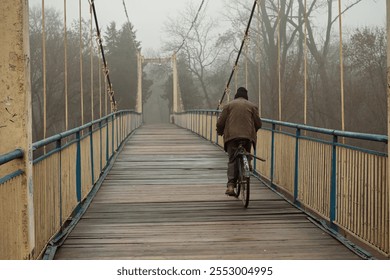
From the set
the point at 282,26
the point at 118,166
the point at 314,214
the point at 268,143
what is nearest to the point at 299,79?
the point at 282,26

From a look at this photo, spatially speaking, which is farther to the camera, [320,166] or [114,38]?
[114,38]

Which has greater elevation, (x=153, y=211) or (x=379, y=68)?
(x=379, y=68)

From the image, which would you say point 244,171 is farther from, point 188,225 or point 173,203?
point 188,225

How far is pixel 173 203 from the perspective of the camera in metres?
Result: 7.39

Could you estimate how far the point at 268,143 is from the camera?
29.8ft

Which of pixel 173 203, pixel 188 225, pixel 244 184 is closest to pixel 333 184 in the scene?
pixel 188 225

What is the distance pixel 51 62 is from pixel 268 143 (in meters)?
29.0

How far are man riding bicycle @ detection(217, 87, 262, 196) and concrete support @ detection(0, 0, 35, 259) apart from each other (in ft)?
11.6

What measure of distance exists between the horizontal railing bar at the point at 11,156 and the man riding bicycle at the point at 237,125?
360 centimetres

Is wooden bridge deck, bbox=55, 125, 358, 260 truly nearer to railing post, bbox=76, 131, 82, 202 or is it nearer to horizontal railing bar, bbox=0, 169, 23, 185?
railing post, bbox=76, 131, 82, 202

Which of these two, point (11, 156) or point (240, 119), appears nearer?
point (11, 156)

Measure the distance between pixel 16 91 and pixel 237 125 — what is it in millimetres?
3654

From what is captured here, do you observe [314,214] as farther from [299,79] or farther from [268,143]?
[299,79]

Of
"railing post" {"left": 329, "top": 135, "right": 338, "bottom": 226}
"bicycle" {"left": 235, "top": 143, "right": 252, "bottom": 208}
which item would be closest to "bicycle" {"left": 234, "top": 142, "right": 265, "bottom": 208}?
"bicycle" {"left": 235, "top": 143, "right": 252, "bottom": 208}
